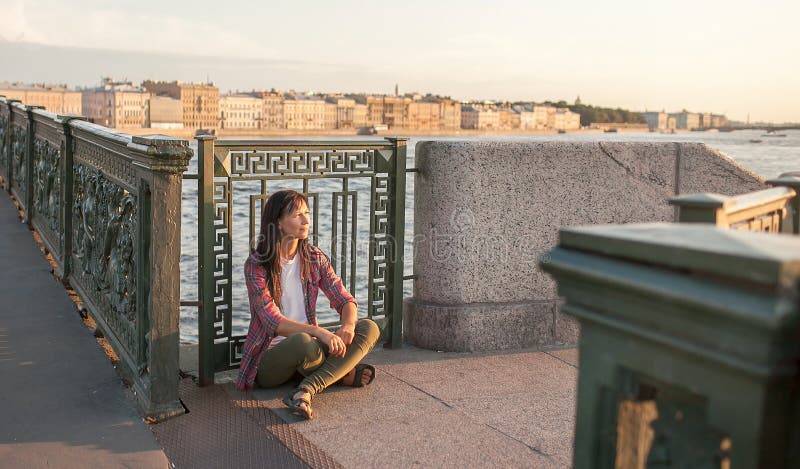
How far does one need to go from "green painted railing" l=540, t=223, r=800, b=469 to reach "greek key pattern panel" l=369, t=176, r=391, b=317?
10.9 feet

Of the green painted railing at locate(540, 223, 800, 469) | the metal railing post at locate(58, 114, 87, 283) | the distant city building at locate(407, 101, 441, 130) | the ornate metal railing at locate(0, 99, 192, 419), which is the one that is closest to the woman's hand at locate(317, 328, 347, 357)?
the ornate metal railing at locate(0, 99, 192, 419)

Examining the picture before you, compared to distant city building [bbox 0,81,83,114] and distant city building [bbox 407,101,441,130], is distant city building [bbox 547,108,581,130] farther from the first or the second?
distant city building [bbox 0,81,83,114]

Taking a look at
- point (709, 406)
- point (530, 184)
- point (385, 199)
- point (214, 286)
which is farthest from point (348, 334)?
point (709, 406)

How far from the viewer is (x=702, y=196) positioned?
189 cm

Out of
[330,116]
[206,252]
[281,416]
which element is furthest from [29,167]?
[330,116]

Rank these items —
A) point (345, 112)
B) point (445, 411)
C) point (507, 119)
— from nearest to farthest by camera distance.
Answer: point (445, 411), point (345, 112), point (507, 119)

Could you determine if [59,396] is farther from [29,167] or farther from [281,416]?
[29,167]

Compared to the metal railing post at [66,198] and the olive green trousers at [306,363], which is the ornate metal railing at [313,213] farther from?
the metal railing post at [66,198]

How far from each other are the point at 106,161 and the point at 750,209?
2998mm

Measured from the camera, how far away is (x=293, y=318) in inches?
163

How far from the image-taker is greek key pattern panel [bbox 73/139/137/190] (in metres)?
3.80

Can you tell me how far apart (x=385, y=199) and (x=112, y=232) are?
Answer: 4.53 ft

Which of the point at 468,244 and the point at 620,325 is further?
the point at 468,244

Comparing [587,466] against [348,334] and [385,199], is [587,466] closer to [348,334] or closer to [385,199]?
[348,334]
